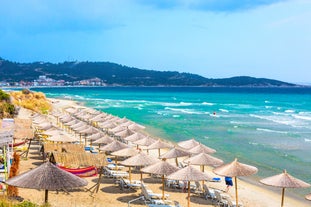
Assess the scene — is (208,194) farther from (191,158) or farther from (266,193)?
(266,193)

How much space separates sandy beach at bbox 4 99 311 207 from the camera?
1255 centimetres

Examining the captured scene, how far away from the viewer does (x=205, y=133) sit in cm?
3356

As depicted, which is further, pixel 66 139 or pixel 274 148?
pixel 274 148

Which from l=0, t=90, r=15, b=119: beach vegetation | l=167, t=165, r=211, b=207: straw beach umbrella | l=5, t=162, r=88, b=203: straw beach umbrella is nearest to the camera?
l=5, t=162, r=88, b=203: straw beach umbrella

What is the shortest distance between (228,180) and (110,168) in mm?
4939

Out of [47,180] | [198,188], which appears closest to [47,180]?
[47,180]

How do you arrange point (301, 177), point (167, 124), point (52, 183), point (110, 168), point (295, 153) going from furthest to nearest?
point (167, 124) < point (295, 153) < point (301, 177) < point (110, 168) < point (52, 183)

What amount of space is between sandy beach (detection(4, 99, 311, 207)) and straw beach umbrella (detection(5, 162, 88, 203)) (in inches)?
121

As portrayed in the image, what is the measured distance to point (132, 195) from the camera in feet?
45.1

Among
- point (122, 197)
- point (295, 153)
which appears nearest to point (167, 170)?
point (122, 197)

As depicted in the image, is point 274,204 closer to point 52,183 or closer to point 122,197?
point 122,197

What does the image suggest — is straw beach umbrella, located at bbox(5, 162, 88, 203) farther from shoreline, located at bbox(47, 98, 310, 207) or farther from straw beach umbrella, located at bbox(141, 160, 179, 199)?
shoreline, located at bbox(47, 98, 310, 207)

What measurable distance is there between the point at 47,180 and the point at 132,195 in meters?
5.54

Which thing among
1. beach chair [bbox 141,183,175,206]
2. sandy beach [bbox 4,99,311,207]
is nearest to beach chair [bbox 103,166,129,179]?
sandy beach [bbox 4,99,311,207]
